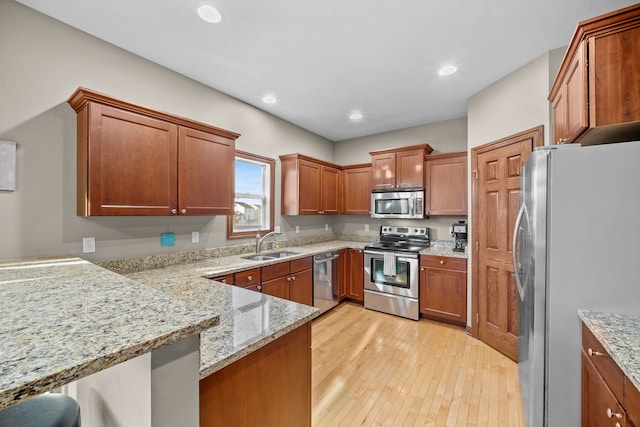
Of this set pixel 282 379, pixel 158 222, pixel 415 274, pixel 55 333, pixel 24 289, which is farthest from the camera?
pixel 415 274

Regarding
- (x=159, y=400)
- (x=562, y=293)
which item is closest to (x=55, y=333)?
(x=159, y=400)

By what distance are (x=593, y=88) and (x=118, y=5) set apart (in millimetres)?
3028

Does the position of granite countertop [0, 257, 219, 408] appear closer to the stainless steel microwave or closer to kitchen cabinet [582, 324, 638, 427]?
kitchen cabinet [582, 324, 638, 427]

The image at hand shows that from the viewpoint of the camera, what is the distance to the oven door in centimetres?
347

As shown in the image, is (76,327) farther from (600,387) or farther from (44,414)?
(600,387)

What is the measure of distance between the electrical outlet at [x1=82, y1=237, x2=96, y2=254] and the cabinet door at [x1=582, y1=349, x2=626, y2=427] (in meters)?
3.16

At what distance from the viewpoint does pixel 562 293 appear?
4.58 ft

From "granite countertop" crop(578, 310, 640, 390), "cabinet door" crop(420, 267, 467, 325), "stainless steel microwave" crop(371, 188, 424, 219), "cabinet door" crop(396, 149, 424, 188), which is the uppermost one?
A: "cabinet door" crop(396, 149, 424, 188)

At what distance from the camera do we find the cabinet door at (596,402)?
3.28 ft

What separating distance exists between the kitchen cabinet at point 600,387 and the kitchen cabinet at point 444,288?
191cm

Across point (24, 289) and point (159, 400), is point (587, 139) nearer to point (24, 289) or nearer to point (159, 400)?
point (159, 400)

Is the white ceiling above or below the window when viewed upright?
above

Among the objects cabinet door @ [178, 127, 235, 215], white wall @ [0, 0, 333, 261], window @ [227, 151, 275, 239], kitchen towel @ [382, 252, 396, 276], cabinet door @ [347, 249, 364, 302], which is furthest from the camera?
cabinet door @ [347, 249, 364, 302]

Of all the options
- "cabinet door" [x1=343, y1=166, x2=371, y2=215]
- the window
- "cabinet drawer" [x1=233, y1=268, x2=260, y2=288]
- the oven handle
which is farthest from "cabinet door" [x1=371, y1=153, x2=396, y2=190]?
"cabinet drawer" [x1=233, y1=268, x2=260, y2=288]
